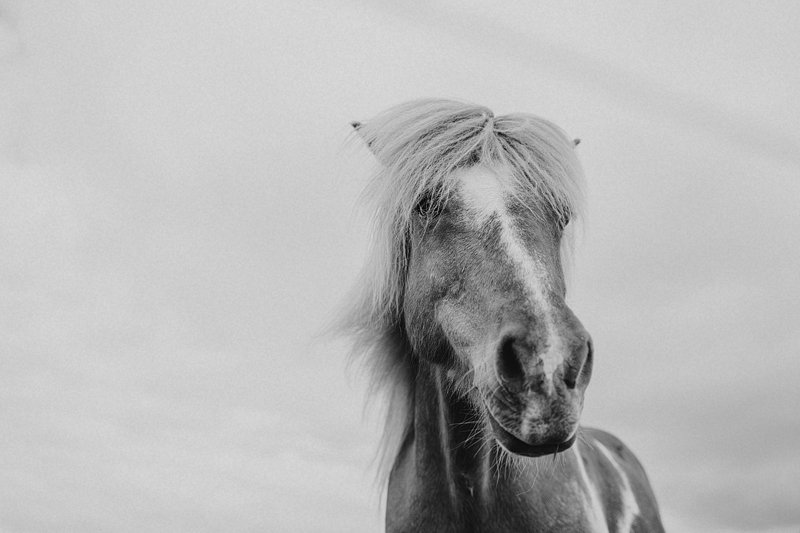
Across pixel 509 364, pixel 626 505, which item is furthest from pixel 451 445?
pixel 626 505

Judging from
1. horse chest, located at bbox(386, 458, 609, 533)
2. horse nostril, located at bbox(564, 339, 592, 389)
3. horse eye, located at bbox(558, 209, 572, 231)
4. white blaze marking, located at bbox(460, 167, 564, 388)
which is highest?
horse eye, located at bbox(558, 209, 572, 231)

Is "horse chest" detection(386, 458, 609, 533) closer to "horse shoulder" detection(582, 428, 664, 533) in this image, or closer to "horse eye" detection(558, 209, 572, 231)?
"horse shoulder" detection(582, 428, 664, 533)

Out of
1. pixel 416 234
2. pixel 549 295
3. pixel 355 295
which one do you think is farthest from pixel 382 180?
pixel 549 295

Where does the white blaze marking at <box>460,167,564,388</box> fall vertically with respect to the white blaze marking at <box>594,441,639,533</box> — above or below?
above

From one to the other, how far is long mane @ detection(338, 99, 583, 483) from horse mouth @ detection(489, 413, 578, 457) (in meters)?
1.18

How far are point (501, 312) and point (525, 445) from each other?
1.83 ft

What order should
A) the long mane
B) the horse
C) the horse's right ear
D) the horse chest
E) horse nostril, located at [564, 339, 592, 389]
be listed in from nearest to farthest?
horse nostril, located at [564, 339, 592, 389], the horse, the horse chest, the long mane, the horse's right ear

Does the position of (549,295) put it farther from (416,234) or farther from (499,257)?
(416,234)

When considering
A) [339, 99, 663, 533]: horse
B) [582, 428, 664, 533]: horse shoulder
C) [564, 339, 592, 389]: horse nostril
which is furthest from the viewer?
[582, 428, 664, 533]: horse shoulder

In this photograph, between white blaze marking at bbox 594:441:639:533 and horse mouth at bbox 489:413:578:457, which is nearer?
horse mouth at bbox 489:413:578:457

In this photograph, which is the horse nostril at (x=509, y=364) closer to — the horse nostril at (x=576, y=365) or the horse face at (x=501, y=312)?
the horse face at (x=501, y=312)

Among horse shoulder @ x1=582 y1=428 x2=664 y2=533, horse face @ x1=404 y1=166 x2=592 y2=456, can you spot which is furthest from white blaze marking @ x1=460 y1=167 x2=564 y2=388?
horse shoulder @ x1=582 y1=428 x2=664 y2=533

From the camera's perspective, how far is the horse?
8.18 ft

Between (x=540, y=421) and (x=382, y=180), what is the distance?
185 cm
